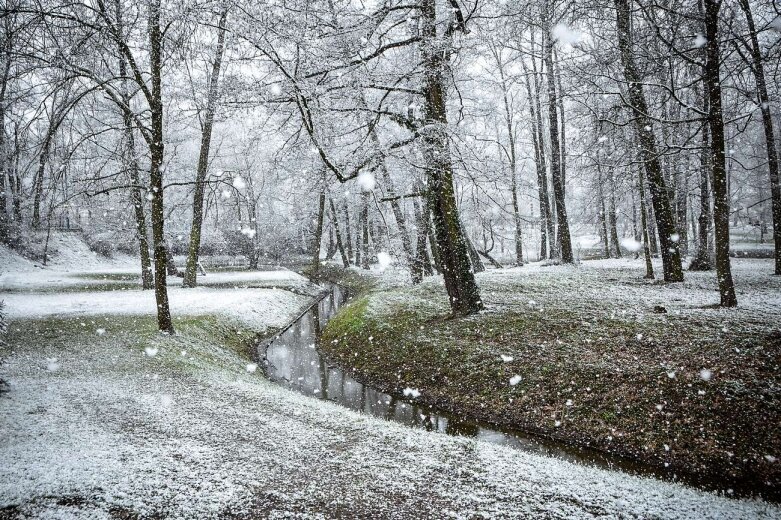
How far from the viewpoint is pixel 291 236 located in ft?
131

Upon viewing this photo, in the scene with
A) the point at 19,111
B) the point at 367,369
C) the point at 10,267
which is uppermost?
the point at 19,111

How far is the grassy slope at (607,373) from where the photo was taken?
19.3 feet

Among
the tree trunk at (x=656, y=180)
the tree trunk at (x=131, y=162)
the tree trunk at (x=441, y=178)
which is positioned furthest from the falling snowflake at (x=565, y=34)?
the tree trunk at (x=131, y=162)

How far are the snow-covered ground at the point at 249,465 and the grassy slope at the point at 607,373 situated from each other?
1.42 m

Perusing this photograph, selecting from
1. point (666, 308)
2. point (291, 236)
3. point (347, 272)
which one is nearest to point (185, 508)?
point (666, 308)

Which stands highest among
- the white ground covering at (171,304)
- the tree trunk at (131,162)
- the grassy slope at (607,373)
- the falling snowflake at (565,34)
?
the falling snowflake at (565,34)

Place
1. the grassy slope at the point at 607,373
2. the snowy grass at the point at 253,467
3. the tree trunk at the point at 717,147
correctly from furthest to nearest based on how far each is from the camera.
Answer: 1. the tree trunk at the point at 717,147
2. the grassy slope at the point at 607,373
3. the snowy grass at the point at 253,467

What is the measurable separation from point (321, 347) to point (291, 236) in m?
28.4

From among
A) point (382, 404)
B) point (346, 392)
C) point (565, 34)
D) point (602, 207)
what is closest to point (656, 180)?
point (565, 34)

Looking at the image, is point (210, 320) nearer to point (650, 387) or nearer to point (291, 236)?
point (650, 387)

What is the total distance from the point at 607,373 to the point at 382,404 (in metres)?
4.76

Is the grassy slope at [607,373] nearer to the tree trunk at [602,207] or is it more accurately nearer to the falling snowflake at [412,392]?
the falling snowflake at [412,392]

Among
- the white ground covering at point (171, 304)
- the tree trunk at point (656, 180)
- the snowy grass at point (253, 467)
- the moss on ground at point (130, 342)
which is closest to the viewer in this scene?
the snowy grass at point (253, 467)

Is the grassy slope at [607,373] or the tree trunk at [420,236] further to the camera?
the tree trunk at [420,236]
